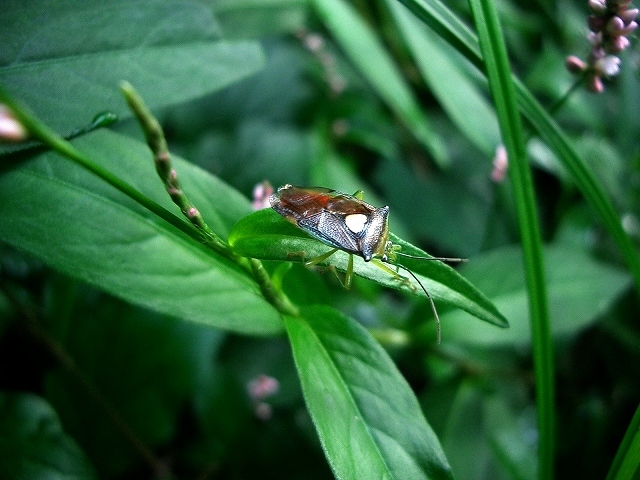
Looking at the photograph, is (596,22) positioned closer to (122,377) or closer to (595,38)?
(595,38)

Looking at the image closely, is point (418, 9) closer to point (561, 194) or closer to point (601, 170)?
point (601, 170)

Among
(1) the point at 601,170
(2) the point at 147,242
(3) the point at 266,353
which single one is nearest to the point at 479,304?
(2) the point at 147,242

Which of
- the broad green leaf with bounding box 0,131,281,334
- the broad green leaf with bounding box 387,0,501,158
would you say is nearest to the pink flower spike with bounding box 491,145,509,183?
the broad green leaf with bounding box 387,0,501,158

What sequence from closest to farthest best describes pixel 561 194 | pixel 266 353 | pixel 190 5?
1. pixel 190 5
2. pixel 266 353
3. pixel 561 194

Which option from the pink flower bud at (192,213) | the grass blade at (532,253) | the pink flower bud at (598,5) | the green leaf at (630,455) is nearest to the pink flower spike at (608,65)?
the pink flower bud at (598,5)

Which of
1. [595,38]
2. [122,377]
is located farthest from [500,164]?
[122,377]

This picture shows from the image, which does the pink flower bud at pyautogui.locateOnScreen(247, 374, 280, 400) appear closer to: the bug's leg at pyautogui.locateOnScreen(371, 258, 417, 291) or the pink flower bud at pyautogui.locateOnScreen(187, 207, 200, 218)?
the bug's leg at pyautogui.locateOnScreen(371, 258, 417, 291)
